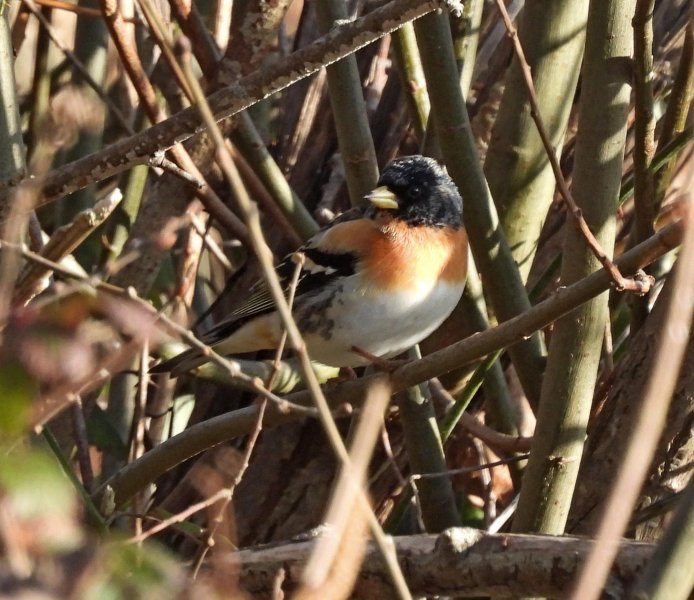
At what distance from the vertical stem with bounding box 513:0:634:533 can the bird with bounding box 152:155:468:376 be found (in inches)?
19.5

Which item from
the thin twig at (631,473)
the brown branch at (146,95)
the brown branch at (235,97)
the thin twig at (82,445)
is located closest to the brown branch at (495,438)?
the brown branch at (146,95)

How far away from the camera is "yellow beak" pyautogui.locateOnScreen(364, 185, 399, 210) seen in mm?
3505

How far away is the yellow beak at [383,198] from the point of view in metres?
3.51

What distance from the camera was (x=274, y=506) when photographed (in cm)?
395

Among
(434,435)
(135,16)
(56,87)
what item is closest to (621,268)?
(434,435)

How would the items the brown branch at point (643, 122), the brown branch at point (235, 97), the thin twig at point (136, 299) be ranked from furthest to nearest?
the brown branch at point (643, 122) < the brown branch at point (235, 97) < the thin twig at point (136, 299)

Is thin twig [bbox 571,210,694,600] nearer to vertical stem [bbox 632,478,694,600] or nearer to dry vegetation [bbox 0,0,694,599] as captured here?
dry vegetation [bbox 0,0,694,599]

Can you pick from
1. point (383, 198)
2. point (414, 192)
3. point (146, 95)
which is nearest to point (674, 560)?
point (383, 198)

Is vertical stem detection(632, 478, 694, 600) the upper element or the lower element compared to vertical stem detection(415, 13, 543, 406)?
lower

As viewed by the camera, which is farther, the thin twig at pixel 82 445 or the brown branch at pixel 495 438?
the brown branch at pixel 495 438

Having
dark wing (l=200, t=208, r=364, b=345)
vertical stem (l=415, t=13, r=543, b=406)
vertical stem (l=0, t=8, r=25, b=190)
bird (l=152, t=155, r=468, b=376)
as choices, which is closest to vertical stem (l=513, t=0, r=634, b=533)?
vertical stem (l=415, t=13, r=543, b=406)

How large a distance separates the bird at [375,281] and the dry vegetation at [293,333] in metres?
0.12

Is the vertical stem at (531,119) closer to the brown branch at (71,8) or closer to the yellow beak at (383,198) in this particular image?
the yellow beak at (383,198)

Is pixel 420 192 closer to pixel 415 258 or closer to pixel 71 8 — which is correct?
pixel 415 258
